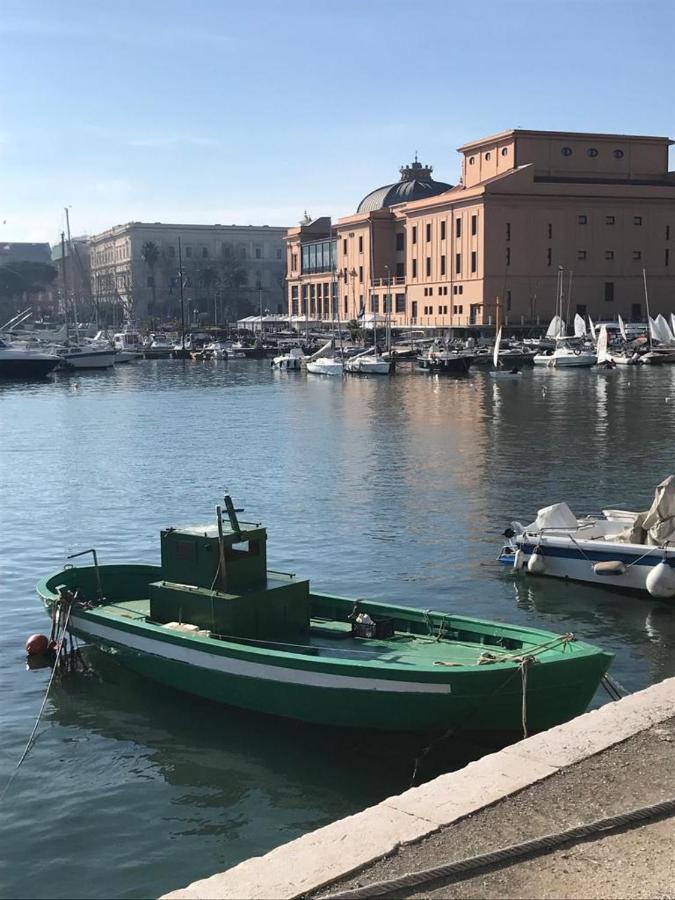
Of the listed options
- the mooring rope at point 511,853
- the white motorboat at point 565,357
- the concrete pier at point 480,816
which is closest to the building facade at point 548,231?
the white motorboat at point 565,357

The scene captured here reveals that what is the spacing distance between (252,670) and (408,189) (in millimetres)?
149442

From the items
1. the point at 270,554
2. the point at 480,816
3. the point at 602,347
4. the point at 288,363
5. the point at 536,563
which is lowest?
the point at 270,554

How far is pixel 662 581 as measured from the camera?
21.6 m

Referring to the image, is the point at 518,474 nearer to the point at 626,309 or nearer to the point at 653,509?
the point at 653,509

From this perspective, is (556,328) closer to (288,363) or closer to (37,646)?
(288,363)

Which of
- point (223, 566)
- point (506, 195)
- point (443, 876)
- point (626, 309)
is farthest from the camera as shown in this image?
point (626, 309)

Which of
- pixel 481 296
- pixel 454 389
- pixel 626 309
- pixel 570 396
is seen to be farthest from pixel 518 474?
pixel 626 309

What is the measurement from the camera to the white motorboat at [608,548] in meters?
22.2

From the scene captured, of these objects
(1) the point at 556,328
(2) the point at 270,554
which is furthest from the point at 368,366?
(2) the point at 270,554

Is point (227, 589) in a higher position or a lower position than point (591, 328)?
lower

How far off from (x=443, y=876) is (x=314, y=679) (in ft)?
21.0

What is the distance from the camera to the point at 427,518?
103 feet

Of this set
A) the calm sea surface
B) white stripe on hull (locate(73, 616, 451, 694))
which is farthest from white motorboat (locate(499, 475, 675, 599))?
white stripe on hull (locate(73, 616, 451, 694))

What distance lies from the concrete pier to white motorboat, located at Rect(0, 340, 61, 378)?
10967 centimetres
